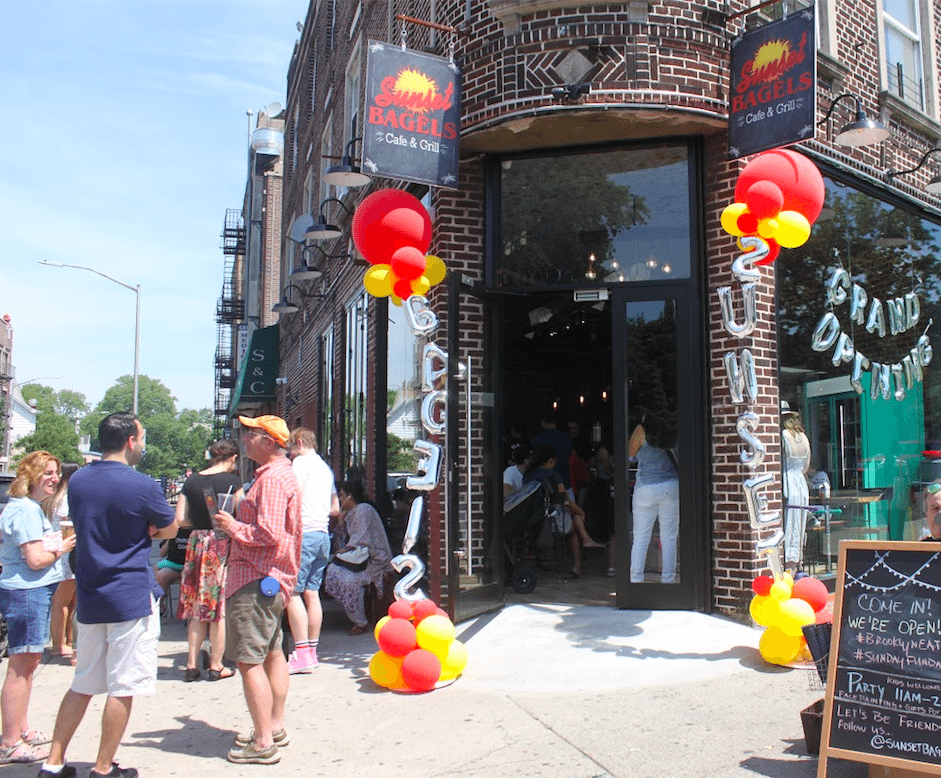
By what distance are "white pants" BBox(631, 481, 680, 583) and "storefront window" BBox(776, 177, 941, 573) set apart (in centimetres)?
108

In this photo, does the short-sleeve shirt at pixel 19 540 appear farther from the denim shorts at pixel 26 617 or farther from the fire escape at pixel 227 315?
the fire escape at pixel 227 315

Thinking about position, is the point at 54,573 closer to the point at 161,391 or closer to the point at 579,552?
the point at 579,552

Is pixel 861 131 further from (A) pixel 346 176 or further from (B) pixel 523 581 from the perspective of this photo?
(B) pixel 523 581

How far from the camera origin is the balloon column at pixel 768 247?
5883 millimetres

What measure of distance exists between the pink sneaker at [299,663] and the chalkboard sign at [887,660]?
12.1 feet

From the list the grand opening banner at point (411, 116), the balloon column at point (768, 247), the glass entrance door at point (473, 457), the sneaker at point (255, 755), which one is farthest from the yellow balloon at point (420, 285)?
the sneaker at point (255, 755)

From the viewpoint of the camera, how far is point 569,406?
52.1 ft

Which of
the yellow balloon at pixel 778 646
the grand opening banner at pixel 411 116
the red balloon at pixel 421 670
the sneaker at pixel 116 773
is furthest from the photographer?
the grand opening banner at pixel 411 116

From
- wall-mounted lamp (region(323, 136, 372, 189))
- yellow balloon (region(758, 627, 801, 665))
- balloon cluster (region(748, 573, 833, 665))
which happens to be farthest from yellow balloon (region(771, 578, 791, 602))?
wall-mounted lamp (region(323, 136, 372, 189))

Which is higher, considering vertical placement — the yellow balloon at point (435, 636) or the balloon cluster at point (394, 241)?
the balloon cluster at point (394, 241)

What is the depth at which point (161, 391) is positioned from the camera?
130 meters

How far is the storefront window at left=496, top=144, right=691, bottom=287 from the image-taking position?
7574 mm

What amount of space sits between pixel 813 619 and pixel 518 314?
22.3 ft

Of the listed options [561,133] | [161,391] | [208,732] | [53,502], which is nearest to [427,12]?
[561,133]
